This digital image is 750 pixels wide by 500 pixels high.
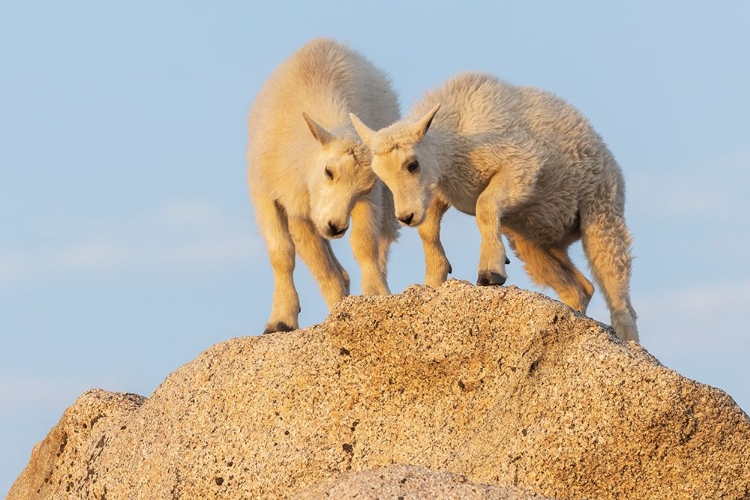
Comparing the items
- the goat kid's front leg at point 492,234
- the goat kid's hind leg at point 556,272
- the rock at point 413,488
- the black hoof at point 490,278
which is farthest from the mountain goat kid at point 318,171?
the rock at point 413,488

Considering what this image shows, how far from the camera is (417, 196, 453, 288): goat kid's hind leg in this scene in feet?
36.9

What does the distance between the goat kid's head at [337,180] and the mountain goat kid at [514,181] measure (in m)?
0.19

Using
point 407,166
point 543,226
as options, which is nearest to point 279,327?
point 407,166

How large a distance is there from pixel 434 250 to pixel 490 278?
120 cm

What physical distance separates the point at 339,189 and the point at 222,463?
8.81ft

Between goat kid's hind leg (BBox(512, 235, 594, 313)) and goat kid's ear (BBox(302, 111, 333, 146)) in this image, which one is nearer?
goat kid's ear (BBox(302, 111, 333, 146))

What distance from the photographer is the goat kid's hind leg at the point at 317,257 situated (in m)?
11.8

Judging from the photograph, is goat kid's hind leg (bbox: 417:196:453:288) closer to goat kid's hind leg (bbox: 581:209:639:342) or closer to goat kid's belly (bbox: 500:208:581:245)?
goat kid's belly (bbox: 500:208:581:245)

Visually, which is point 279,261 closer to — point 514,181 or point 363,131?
point 363,131

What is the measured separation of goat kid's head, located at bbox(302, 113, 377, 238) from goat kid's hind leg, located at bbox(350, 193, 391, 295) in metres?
0.38

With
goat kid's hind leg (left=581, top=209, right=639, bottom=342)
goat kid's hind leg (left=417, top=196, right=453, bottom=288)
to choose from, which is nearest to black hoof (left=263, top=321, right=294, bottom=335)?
goat kid's hind leg (left=417, top=196, right=453, bottom=288)

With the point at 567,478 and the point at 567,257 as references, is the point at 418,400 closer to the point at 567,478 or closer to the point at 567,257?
the point at 567,478

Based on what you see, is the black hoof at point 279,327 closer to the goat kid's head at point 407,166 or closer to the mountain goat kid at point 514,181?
the mountain goat kid at point 514,181

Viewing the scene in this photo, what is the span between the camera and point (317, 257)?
467 inches
